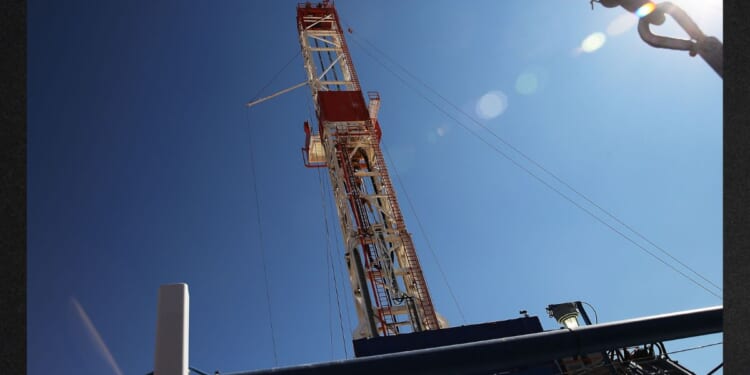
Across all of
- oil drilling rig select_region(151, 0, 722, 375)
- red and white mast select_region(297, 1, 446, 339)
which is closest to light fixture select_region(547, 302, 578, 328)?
→ oil drilling rig select_region(151, 0, 722, 375)

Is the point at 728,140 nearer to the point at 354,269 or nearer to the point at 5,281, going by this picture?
the point at 5,281

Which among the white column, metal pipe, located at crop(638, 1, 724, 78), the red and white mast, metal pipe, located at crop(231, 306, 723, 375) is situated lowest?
metal pipe, located at crop(231, 306, 723, 375)

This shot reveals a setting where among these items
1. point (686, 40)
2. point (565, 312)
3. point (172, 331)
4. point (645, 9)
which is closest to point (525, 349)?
point (172, 331)

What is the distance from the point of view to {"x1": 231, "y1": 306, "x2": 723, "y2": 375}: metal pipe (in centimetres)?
146

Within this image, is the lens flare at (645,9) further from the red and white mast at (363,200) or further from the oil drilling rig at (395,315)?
the red and white mast at (363,200)

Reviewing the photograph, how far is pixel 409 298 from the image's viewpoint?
19281 mm

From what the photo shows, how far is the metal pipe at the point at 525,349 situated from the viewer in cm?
146

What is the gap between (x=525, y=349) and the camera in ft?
5.59

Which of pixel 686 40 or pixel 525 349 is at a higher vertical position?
pixel 686 40

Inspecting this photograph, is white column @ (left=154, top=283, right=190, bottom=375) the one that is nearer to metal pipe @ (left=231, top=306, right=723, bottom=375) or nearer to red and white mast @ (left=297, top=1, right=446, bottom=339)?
metal pipe @ (left=231, top=306, right=723, bottom=375)

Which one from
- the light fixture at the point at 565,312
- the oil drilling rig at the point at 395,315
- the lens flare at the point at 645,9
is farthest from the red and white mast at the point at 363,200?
the lens flare at the point at 645,9

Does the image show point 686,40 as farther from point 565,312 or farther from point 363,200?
point 363,200

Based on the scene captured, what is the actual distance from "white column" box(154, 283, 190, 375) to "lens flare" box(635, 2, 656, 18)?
8.12ft

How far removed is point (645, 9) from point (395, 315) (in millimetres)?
17782
